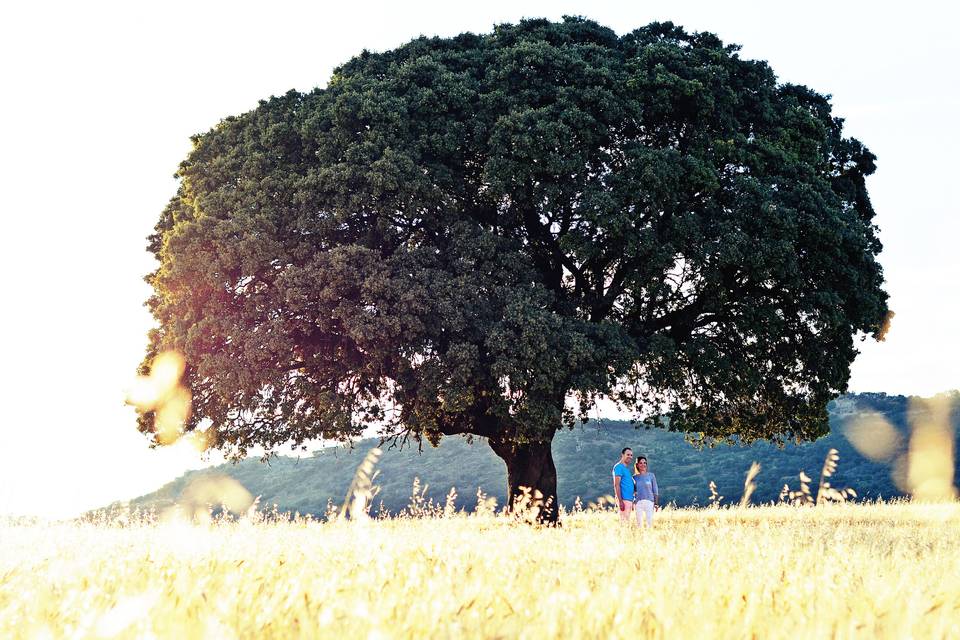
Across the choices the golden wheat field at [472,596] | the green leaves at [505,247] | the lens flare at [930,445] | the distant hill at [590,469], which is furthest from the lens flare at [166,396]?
the lens flare at [930,445]

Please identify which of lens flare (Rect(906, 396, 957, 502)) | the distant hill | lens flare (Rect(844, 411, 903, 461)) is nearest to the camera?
lens flare (Rect(906, 396, 957, 502))

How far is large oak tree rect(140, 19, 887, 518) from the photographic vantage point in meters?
16.9

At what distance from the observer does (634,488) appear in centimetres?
1655

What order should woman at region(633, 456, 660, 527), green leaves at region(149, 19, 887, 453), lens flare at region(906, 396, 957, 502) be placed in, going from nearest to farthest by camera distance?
woman at region(633, 456, 660, 527)
green leaves at region(149, 19, 887, 453)
lens flare at region(906, 396, 957, 502)

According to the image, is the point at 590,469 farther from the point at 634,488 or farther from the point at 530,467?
the point at 634,488

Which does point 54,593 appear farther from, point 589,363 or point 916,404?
point 916,404

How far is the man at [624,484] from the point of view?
15906 mm

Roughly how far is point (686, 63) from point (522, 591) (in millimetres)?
18557

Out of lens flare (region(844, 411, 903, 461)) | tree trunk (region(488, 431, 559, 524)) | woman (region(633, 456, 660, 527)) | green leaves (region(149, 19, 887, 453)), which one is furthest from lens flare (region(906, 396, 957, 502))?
woman (region(633, 456, 660, 527))

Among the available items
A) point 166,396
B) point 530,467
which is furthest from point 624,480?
point 166,396

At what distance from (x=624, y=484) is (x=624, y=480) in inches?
3.2

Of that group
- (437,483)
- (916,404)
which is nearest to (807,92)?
(437,483)

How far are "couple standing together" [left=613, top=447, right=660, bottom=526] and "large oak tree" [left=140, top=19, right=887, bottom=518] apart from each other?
175 centimetres

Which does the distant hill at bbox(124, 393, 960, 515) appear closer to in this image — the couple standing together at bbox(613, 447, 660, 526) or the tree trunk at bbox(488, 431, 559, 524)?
the tree trunk at bbox(488, 431, 559, 524)
